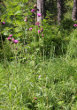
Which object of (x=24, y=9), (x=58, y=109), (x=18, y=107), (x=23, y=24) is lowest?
(x=58, y=109)

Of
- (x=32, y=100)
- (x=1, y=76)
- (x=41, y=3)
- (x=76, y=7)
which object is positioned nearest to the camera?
(x=32, y=100)

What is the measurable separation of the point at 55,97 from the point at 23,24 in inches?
59.9

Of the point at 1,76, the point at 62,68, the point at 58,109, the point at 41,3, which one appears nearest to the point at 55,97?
the point at 58,109

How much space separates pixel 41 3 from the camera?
494 cm

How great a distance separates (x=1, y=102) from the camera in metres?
1.69

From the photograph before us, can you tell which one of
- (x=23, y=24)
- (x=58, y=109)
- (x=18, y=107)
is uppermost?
(x=23, y=24)

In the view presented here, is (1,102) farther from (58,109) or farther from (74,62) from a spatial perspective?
Answer: (74,62)

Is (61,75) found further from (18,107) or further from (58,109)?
(18,107)

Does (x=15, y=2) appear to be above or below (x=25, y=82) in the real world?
above

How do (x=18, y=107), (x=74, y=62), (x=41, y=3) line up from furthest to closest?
1. (x=41, y=3)
2. (x=74, y=62)
3. (x=18, y=107)

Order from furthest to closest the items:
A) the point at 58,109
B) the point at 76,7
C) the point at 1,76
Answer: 1. the point at 76,7
2. the point at 1,76
3. the point at 58,109

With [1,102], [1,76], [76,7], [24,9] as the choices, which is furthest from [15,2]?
[76,7]

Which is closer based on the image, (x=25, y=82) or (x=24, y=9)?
(x=25, y=82)

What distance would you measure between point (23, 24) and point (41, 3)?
2.77 meters
